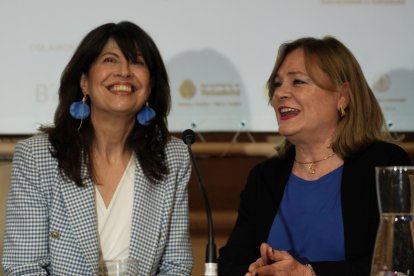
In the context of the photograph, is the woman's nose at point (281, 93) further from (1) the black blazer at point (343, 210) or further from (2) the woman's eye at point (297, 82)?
(1) the black blazer at point (343, 210)

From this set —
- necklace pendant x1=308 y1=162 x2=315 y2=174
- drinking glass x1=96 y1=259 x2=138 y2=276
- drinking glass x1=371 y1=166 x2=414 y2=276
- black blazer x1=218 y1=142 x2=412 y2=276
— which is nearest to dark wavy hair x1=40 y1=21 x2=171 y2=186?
black blazer x1=218 y1=142 x2=412 y2=276

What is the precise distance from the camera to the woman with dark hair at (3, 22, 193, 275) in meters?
2.36

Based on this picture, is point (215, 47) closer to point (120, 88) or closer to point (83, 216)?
point (120, 88)

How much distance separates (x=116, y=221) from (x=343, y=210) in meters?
0.70

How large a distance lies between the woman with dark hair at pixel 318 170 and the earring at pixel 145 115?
40cm

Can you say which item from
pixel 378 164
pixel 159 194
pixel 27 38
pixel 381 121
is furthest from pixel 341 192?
pixel 27 38

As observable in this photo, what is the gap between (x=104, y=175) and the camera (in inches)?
99.5

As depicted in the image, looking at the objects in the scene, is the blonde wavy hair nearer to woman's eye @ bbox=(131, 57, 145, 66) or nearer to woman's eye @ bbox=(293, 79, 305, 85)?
woman's eye @ bbox=(293, 79, 305, 85)

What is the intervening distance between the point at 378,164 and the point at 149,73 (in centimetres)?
79

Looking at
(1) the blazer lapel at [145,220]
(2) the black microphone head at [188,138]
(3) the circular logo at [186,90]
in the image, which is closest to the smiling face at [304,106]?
(1) the blazer lapel at [145,220]

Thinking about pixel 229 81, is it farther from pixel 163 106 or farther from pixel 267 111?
pixel 163 106

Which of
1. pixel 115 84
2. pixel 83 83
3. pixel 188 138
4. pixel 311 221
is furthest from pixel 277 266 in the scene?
pixel 83 83

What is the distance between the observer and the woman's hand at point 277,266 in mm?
2152

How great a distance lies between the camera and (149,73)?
2.58 m
